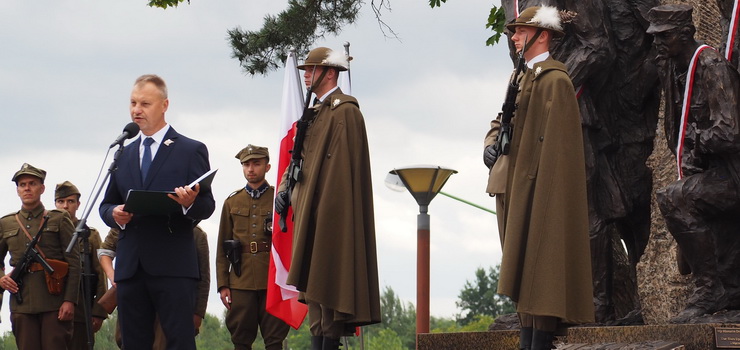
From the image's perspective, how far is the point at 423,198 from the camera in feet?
46.6

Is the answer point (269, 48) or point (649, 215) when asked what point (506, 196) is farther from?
point (269, 48)

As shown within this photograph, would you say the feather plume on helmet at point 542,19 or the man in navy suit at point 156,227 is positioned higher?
the feather plume on helmet at point 542,19

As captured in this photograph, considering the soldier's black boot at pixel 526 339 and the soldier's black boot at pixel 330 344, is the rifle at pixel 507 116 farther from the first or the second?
the soldier's black boot at pixel 330 344

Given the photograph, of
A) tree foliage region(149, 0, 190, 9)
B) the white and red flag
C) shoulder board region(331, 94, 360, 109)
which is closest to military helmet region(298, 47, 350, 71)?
shoulder board region(331, 94, 360, 109)

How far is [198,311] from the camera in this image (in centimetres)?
1049

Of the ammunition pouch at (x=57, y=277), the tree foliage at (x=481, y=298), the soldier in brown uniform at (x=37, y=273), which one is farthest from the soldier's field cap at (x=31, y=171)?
the tree foliage at (x=481, y=298)

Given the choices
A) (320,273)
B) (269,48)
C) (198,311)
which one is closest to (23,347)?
(198,311)

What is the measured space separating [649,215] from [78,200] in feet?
18.6

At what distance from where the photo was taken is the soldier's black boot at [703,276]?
8.70 metres

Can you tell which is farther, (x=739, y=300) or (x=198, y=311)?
(x=198, y=311)

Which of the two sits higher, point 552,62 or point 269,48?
point 269,48

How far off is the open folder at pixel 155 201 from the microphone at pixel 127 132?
343 millimetres

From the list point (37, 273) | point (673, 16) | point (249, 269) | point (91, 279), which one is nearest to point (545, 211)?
point (673, 16)

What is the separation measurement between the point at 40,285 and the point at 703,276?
19.1 ft
